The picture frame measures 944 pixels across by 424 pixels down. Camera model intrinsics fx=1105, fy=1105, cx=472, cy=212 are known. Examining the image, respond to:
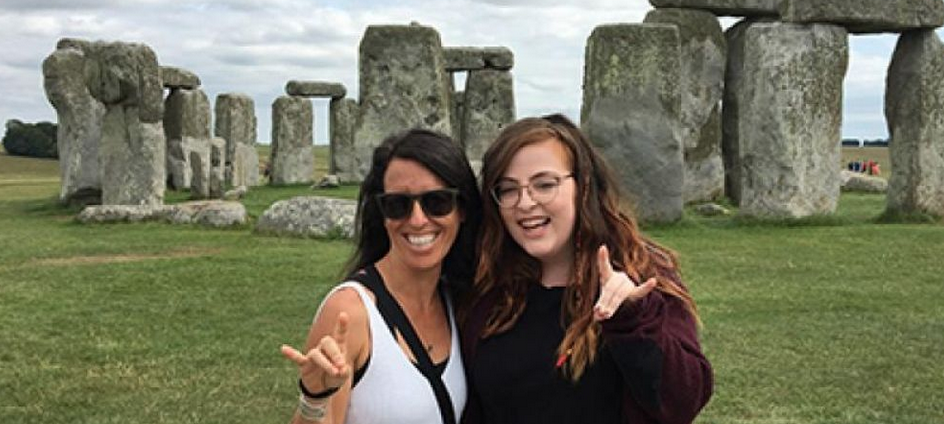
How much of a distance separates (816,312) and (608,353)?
541 centimetres

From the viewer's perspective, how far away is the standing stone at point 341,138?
1075 inches

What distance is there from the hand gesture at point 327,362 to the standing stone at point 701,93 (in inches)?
613

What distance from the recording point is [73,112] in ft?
60.8

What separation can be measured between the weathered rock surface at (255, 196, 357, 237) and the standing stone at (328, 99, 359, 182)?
42.7ft

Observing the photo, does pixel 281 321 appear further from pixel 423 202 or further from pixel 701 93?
pixel 701 93

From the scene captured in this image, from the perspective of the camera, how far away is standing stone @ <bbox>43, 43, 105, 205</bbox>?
18.0 metres

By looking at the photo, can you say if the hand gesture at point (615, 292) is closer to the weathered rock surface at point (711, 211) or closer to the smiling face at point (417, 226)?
the smiling face at point (417, 226)

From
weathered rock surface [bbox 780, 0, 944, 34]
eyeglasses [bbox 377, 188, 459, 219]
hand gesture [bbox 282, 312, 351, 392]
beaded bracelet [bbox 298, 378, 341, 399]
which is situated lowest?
beaded bracelet [bbox 298, 378, 341, 399]

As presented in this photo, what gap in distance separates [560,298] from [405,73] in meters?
11.0

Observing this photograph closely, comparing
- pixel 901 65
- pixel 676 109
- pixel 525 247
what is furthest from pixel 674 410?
pixel 901 65

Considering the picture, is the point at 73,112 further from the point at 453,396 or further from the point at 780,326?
the point at 453,396

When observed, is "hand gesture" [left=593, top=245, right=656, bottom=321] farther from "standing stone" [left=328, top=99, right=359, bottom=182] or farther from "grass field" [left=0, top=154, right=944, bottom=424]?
"standing stone" [left=328, top=99, right=359, bottom=182]

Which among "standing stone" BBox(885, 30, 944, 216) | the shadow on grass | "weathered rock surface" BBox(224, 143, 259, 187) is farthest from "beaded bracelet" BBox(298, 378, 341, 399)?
"weathered rock surface" BBox(224, 143, 259, 187)

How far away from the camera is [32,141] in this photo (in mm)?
46719
